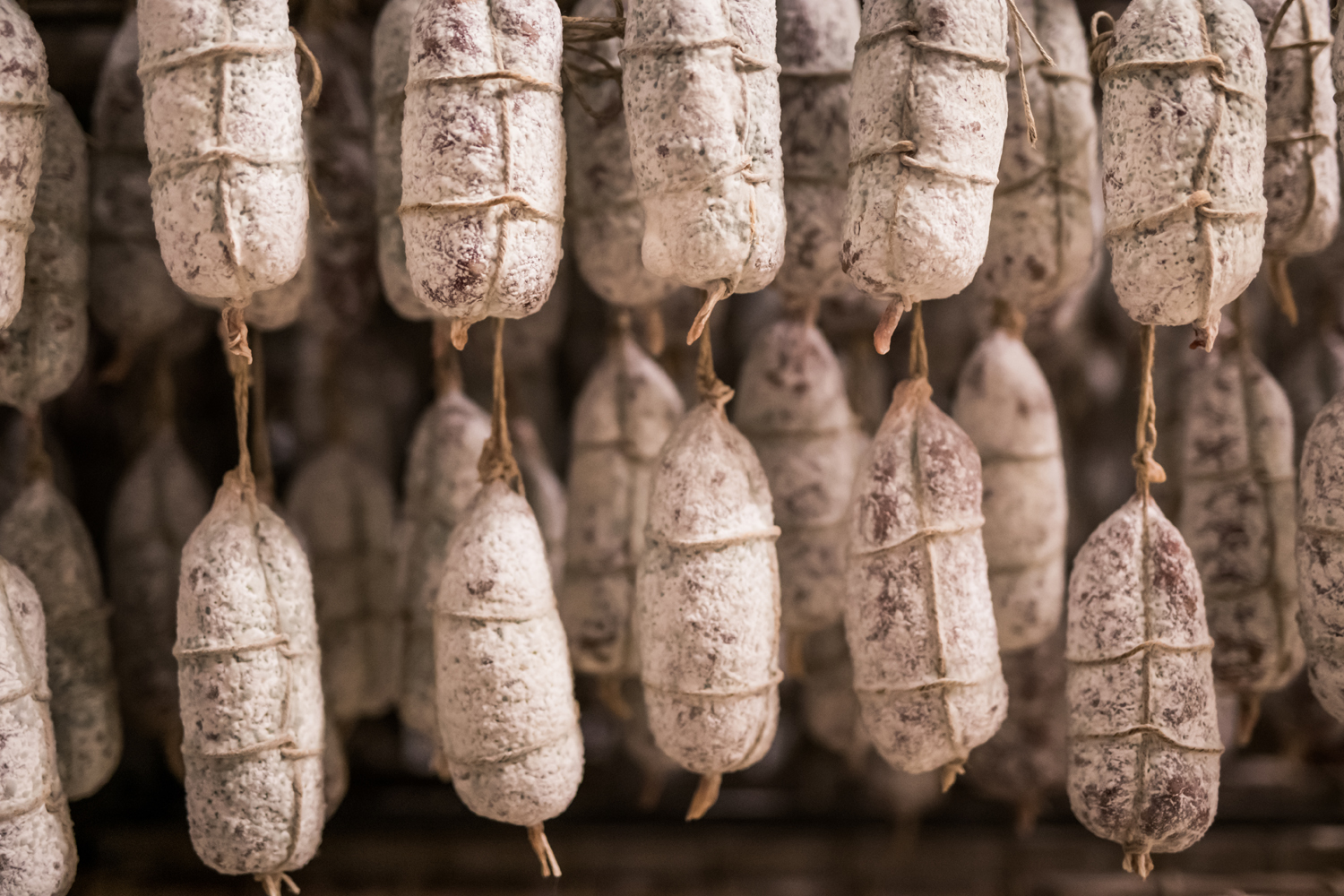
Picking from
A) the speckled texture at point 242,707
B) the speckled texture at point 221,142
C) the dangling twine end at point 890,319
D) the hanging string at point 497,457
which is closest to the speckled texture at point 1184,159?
the dangling twine end at point 890,319

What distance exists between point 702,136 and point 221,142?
1.43 ft

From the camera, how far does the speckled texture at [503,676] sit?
1086 millimetres

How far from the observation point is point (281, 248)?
37.9 inches

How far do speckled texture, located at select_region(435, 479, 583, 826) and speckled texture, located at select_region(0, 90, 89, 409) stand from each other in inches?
19.9

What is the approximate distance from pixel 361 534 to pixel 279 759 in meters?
0.47

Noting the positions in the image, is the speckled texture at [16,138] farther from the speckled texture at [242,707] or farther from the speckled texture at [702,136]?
the speckled texture at [702,136]

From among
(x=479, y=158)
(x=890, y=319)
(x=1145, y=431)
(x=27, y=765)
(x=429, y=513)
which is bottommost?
(x=27, y=765)

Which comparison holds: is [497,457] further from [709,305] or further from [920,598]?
[920,598]

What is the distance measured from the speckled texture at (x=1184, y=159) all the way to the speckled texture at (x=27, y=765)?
46.2 inches

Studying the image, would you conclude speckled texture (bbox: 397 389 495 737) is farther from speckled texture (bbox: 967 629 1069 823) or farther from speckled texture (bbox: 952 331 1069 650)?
speckled texture (bbox: 967 629 1069 823)

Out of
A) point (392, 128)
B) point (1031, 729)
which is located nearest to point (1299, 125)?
point (1031, 729)

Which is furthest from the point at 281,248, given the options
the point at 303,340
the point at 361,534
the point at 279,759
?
the point at 303,340

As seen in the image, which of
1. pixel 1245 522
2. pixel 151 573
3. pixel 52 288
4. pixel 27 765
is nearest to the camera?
pixel 27 765

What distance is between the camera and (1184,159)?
96 cm
